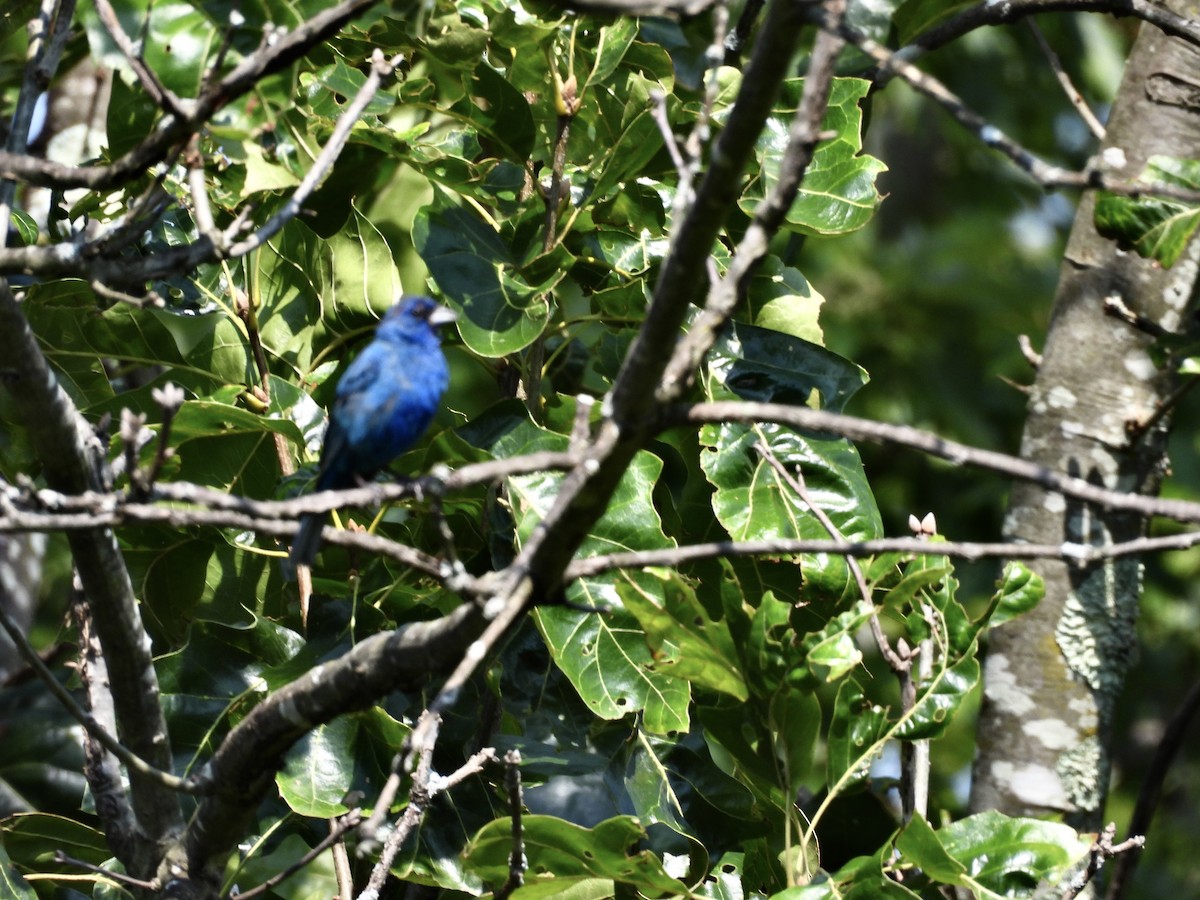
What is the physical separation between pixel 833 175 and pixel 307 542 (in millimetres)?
1411

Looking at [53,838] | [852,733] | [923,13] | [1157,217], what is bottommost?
[53,838]

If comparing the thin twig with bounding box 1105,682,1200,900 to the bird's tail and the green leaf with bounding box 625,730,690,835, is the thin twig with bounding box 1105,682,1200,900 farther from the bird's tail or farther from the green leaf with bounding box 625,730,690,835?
the bird's tail

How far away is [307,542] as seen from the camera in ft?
7.63

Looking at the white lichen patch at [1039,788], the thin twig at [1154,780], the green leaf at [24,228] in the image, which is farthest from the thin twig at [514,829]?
the thin twig at [1154,780]

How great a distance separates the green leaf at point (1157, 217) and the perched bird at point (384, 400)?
1514 mm

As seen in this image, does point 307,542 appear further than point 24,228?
No

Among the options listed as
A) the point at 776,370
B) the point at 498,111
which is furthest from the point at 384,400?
the point at 776,370

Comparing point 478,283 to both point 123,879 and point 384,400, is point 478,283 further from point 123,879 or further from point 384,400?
point 123,879

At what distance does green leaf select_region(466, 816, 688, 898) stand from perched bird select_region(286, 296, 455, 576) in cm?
77

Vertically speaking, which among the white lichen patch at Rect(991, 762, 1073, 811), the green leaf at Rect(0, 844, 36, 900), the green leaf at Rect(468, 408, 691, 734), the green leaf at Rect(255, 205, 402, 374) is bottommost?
the green leaf at Rect(0, 844, 36, 900)

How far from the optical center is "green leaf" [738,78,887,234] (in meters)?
2.85

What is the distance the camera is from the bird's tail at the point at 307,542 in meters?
2.14

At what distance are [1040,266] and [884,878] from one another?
5.47 meters

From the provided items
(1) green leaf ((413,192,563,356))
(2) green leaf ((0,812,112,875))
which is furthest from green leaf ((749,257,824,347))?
(2) green leaf ((0,812,112,875))
